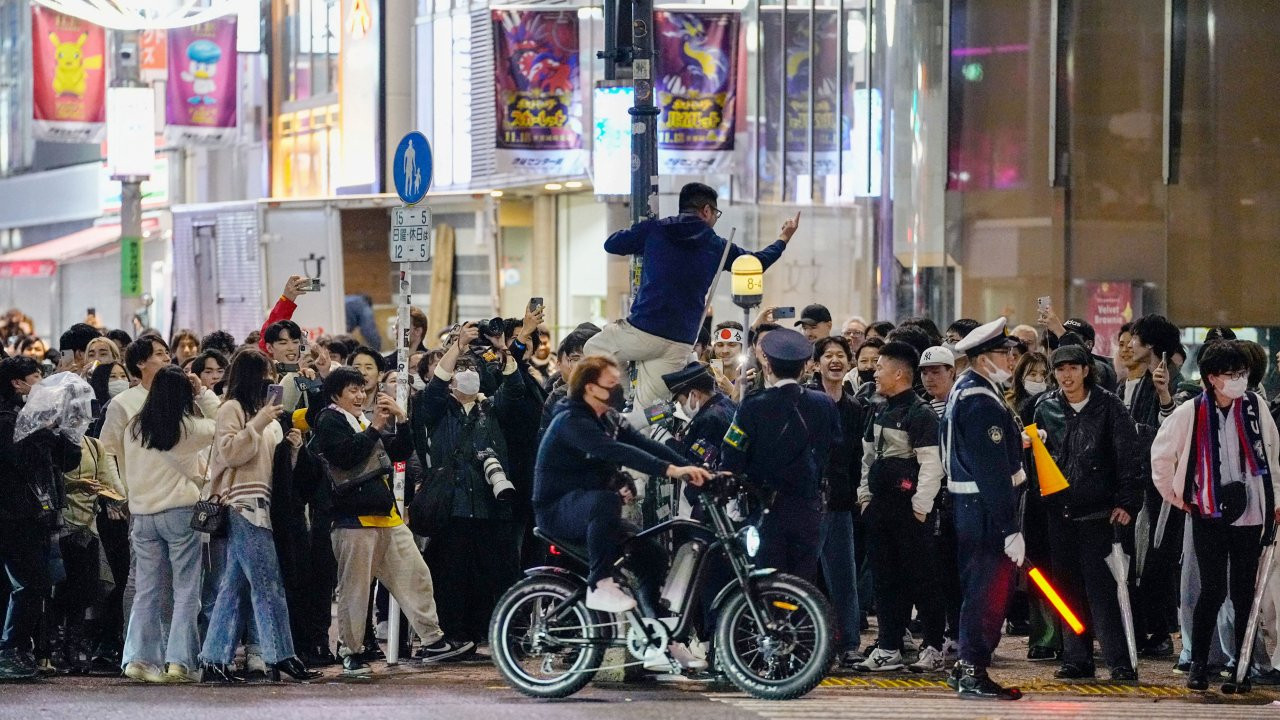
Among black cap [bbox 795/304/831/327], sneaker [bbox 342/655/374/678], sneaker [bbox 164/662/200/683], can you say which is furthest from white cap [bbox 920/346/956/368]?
sneaker [bbox 164/662/200/683]

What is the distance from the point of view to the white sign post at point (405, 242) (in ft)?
38.7

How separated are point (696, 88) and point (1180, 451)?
34.0ft

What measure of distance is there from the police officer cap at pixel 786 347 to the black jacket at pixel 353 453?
2550mm

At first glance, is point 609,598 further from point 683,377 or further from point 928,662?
Result: point 928,662

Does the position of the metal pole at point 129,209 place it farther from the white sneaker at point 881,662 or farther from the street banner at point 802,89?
the white sneaker at point 881,662

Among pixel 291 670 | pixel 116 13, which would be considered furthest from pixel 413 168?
pixel 116 13

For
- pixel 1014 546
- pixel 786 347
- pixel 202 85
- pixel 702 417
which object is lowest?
pixel 1014 546

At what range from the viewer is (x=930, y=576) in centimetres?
1124

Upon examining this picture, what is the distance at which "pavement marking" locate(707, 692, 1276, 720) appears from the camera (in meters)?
9.28

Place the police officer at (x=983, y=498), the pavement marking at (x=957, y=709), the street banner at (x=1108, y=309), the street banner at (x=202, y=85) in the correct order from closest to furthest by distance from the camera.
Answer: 1. the pavement marking at (x=957, y=709)
2. the police officer at (x=983, y=498)
3. the street banner at (x=1108, y=309)
4. the street banner at (x=202, y=85)

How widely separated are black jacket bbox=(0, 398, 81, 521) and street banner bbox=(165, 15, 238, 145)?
1689 cm

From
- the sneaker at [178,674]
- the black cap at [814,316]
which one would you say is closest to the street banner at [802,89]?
the black cap at [814,316]

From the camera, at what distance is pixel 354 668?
36.9 ft

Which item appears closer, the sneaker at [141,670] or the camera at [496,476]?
the sneaker at [141,670]
